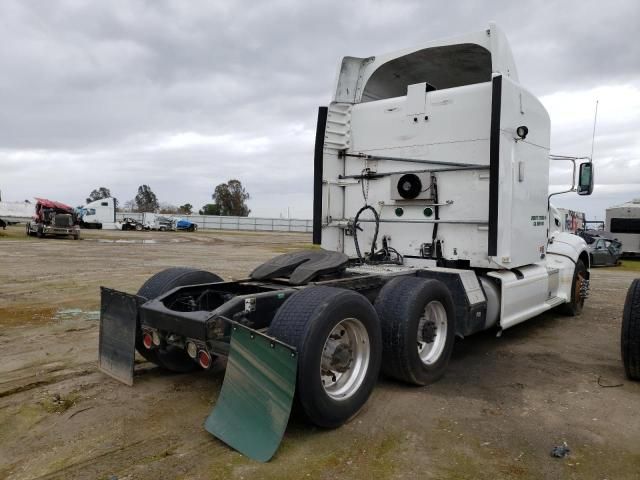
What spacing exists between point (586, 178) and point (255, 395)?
5573mm

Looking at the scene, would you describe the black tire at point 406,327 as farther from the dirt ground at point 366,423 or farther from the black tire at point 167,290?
the black tire at point 167,290

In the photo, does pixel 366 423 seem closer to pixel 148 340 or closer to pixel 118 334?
pixel 148 340

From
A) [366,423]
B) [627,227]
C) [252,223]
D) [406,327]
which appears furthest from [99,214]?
[366,423]

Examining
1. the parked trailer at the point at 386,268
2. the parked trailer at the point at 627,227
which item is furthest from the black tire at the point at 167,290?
the parked trailer at the point at 627,227

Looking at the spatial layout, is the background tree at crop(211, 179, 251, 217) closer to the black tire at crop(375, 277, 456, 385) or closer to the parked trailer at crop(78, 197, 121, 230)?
the parked trailer at crop(78, 197, 121, 230)

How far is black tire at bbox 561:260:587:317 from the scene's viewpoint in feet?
25.9

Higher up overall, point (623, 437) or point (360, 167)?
point (360, 167)

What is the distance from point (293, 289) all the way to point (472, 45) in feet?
12.5

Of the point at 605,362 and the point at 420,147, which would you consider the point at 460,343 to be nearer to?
the point at 605,362

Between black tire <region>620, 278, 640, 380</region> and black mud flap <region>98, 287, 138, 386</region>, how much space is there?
4.54 meters

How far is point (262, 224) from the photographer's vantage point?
70.4m

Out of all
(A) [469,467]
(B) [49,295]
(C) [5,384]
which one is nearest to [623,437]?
(A) [469,467]

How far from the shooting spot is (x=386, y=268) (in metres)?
5.46

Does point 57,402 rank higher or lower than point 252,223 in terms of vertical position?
lower
